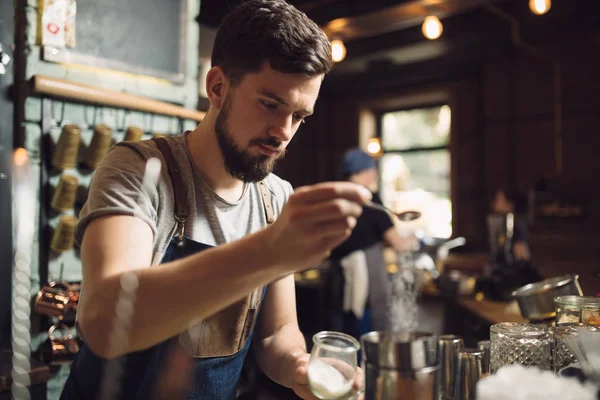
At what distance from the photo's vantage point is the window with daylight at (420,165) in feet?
22.6

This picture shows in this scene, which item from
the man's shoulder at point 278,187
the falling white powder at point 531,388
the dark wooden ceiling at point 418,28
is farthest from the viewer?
Answer: the dark wooden ceiling at point 418,28

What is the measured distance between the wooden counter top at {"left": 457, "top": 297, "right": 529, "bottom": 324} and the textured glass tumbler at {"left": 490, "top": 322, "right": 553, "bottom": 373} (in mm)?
1591

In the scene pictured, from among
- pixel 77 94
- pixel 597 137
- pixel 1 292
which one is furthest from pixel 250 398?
pixel 597 137

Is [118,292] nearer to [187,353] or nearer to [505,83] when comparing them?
[187,353]

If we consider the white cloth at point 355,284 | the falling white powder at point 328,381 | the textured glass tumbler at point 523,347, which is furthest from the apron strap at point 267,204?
the white cloth at point 355,284

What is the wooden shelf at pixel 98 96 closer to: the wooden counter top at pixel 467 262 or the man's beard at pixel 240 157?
the man's beard at pixel 240 157

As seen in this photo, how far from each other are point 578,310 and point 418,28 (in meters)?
4.85

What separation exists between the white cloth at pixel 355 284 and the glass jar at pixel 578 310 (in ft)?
8.09

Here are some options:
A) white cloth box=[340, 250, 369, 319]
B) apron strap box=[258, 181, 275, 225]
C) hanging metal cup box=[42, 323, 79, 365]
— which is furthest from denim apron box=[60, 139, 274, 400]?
white cloth box=[340, 250, 369, 319]

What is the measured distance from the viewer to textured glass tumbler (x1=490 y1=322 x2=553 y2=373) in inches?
44.9

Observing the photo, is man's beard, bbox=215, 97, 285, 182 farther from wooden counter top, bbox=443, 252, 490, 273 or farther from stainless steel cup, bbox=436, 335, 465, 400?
wooden counter top, bbox=443, 252, 490, 273

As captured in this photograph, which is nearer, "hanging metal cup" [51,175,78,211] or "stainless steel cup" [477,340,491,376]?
"stainless steel cup" [477,340,491,376]

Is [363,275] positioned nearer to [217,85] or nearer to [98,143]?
[98,143]

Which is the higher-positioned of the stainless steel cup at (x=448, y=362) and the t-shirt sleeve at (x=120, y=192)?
the t-shirt sleeve at (x=120, y=192)
